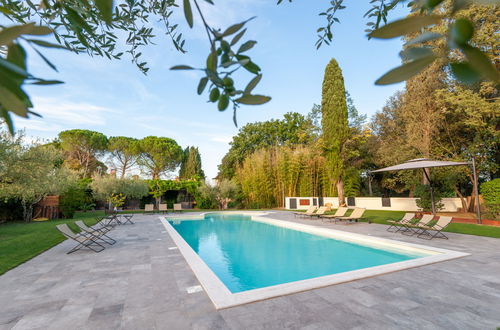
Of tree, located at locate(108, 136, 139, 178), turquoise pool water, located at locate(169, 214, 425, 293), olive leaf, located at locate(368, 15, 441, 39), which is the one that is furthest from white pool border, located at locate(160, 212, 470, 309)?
tree, located at locate(108, 136, 139, 178)

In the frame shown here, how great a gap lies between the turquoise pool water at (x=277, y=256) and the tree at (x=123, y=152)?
2222 centimetres

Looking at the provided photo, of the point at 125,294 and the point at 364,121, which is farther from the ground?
the point at 364,121

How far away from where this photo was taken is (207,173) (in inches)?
1390

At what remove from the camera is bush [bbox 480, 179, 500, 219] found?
9.63 metres

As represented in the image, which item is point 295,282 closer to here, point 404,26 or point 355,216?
point 404,26

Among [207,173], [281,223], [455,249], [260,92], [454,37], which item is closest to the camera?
[454,37]

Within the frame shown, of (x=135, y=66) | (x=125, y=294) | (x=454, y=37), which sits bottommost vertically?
(x=125, y=294)

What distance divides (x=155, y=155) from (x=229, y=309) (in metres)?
29.0

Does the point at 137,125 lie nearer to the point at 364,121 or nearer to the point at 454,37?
the point at 454,37

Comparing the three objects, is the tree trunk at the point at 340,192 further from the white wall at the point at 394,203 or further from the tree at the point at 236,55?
the tree at the point at 236,55

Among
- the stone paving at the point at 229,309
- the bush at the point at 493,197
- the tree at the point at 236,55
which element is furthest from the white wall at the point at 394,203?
the tree at the point at 236,55

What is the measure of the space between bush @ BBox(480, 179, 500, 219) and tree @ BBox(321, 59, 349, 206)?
23.8 ft

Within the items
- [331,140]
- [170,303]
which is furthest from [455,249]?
[331,140]

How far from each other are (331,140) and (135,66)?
15776 mm
